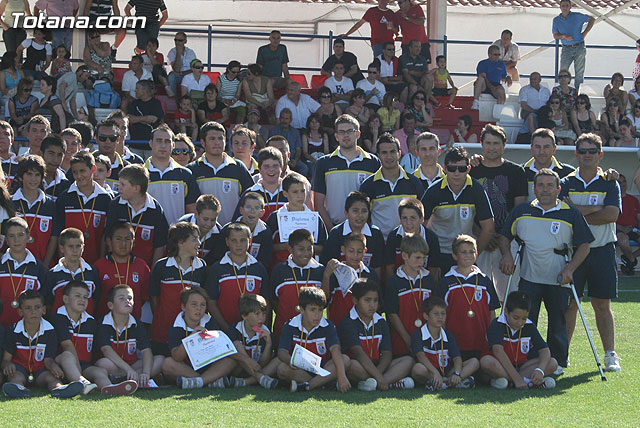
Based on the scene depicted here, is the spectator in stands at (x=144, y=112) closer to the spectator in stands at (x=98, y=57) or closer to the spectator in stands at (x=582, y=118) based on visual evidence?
the spectator in stands at (x=98, y=57)

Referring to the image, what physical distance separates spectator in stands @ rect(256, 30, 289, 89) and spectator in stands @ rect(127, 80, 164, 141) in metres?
2.54

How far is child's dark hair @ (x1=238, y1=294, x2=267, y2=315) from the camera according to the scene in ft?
22.8

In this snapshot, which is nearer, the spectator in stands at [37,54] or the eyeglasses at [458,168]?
the eyeglasses at [458,168]

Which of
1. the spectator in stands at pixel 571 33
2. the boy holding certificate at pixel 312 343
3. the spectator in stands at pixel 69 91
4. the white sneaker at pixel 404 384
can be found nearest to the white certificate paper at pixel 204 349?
the boy holding certificate at pixel 312 343

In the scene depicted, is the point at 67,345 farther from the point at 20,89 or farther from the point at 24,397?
the point at 20,89

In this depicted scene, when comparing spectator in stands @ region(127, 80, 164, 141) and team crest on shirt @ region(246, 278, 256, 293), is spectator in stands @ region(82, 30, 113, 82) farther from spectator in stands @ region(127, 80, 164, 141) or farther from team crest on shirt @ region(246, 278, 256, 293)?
team crest on shirt @ region(246, 278, 256, 293)

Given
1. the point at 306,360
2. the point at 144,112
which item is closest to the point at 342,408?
the point at 306,360

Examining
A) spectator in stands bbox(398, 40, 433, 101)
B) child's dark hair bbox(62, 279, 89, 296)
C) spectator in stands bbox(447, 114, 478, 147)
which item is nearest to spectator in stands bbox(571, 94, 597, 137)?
spectator in stands bbox(447, 114, 478, 147)

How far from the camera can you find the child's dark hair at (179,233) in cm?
717

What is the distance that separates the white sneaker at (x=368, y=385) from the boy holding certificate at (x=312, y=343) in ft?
0.41

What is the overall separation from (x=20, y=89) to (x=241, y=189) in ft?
23.8

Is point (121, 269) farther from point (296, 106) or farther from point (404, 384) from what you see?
point (296, 106)

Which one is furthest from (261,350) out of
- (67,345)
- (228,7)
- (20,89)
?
(228,7)

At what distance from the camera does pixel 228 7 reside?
27.1 meters
